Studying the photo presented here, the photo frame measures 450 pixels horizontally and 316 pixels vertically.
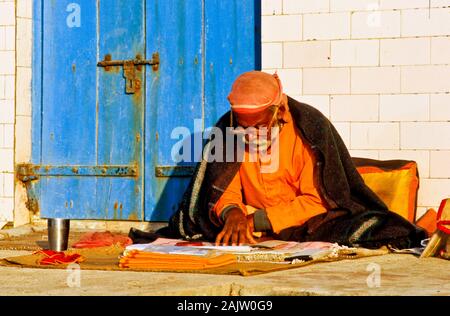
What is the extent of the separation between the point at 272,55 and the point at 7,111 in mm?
2455

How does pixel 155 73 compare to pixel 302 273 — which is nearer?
pixel 302 273

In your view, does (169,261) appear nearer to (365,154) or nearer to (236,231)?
(236,231)

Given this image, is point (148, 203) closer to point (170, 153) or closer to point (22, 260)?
point (170, 153)

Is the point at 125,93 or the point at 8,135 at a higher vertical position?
the point at 125,93

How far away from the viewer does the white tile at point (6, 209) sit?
8.92 meters

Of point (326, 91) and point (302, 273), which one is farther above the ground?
point (326, 91)

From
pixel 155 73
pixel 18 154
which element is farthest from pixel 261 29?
pixel 18 154

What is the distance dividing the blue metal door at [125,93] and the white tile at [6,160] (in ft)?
0.44

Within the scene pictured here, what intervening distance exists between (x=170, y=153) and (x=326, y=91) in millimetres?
1499

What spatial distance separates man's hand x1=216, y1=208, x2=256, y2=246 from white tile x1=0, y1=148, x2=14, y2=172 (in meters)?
2.87

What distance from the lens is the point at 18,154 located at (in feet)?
29.2

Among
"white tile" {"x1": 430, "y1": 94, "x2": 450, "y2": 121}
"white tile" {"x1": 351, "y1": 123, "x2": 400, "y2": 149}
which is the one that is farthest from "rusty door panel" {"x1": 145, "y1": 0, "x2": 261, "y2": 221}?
"white tile" {"x1": 430, "y1": 94, "x2": 450, "y2": 121}

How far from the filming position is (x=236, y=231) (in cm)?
664
